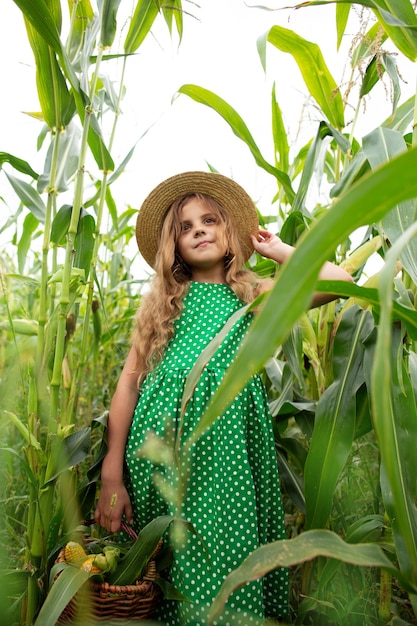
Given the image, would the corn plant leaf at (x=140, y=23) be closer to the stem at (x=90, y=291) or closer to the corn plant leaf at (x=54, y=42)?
the stem at (x=90, y=291)

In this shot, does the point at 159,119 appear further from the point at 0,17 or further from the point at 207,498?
the point at 207,498

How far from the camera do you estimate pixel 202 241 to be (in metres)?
1.43

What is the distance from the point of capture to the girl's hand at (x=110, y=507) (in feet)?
4.21

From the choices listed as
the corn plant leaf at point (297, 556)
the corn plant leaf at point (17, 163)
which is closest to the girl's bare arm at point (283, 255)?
the corn plant leaf at point (17, 163)

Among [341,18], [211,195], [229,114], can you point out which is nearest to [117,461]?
[211,195]

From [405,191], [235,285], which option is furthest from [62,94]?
[405,191]

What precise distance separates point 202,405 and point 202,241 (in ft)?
1.32

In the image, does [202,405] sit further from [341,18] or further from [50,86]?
[341,18]

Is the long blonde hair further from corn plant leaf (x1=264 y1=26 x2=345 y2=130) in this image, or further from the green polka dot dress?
corn plant leaf (x1=264 y1=26 x2=345 y2=130)

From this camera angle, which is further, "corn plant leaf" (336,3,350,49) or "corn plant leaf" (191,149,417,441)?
"corn plant leaf" (336,3,350,49)

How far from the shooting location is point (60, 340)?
1.16 m

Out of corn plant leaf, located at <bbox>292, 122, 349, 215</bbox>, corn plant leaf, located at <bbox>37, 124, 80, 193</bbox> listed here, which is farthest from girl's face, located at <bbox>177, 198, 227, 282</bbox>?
corn plant leaf, located at <bbox>37, 124, 80, 193</bbox>

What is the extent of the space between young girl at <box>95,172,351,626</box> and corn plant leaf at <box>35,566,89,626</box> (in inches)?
6.4

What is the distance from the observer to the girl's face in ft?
4.68
